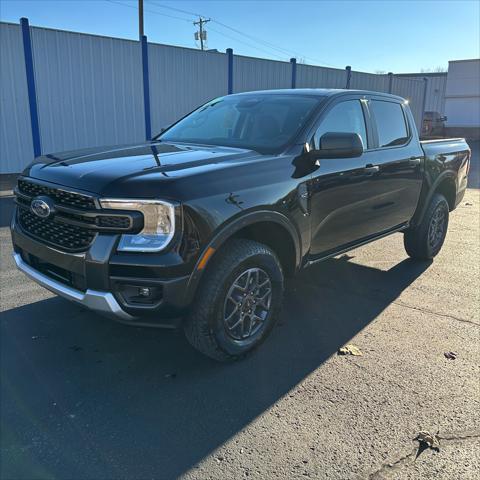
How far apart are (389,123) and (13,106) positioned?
9821mm

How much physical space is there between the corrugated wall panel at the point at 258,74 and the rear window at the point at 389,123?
11751 mm

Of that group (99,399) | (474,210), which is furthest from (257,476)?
(474,210)

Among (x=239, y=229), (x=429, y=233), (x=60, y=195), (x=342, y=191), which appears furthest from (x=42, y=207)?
(x=429, y=233)

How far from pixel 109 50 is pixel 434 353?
39.5 feet

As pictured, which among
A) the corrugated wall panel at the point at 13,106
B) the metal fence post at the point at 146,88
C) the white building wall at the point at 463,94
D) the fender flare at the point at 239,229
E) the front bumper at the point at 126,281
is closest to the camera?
the front bumper at the point at 126,281

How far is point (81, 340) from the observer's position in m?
3.63

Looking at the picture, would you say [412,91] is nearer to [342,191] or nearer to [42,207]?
[342,191]

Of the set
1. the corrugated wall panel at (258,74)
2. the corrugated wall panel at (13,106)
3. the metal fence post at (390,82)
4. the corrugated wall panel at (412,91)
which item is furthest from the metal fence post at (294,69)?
the corrugated wall panel at (13,106)

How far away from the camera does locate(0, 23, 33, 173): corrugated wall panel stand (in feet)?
36.9

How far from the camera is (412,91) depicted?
87.1ft

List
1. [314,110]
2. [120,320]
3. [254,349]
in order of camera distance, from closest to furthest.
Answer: [120,320]
[254,349]
[314,110]

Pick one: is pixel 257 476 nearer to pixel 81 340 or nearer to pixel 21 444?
pixel 21 444

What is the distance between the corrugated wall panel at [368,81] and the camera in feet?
71.6

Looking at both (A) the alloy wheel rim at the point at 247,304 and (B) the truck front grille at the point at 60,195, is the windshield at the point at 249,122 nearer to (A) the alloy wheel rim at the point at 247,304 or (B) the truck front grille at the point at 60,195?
(A) the alloy wheel rim at the point at 247,304
